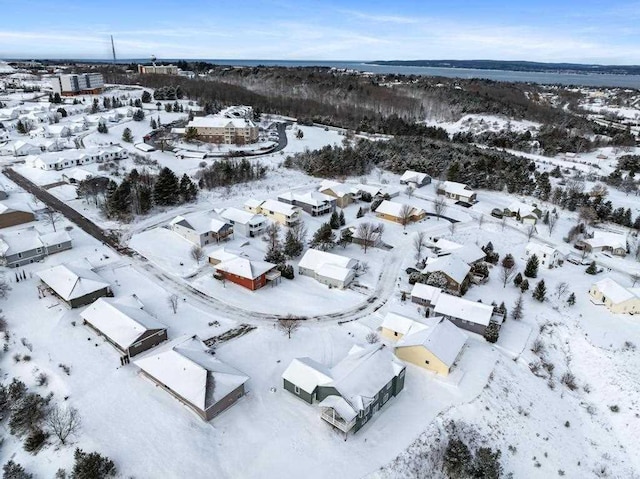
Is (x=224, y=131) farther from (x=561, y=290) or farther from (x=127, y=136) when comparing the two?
(x=561, y=290)

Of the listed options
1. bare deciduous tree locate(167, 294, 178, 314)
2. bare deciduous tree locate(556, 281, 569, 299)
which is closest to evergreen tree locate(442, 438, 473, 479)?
bare deciduous tree locate(167, 294, 178, 314)

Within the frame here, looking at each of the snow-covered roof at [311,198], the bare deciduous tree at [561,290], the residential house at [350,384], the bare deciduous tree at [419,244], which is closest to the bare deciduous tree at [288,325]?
the residential house at [350,384]

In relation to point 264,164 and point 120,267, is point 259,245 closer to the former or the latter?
point 120,267

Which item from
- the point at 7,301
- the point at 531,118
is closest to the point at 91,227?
the point at 7,301

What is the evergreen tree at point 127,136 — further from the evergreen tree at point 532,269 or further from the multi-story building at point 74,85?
the evergreen tree at point 532,269

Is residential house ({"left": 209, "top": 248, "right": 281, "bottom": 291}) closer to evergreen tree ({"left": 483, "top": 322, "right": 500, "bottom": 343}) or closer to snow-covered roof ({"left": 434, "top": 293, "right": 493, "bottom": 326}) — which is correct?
snow-covered roof ({"left": 434, "top": 293, "right": 493, "bottom": 326})

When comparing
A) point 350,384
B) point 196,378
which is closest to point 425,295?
point 350,384

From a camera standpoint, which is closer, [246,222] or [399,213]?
[246,222]
